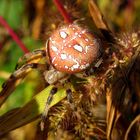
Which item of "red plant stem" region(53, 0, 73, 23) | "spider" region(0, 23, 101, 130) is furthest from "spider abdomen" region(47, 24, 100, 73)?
"red plant stem" region(53, 0, 73, 23)

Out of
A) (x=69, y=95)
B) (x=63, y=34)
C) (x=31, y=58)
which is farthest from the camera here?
Result: (x=31, y=58)

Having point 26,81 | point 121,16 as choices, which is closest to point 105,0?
point 121,16

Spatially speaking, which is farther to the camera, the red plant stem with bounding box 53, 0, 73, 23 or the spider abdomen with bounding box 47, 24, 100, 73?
the red plant stem with bounding box 53, 0, 73, 23

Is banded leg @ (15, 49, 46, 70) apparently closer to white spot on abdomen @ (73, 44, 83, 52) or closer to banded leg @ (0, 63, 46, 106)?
banded leg @ (0, 63, 46, 106)

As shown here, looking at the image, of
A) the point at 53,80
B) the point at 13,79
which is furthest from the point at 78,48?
the point at 13,79

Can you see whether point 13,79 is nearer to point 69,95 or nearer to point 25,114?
point 25,114

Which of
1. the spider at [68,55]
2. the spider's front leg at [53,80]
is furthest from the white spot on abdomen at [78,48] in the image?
the spider's front leg at [53,80]

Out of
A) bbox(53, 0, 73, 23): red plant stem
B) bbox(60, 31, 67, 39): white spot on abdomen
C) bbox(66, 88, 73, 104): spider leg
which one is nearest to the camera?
bbox(66, 88, 73, 104): spider leg

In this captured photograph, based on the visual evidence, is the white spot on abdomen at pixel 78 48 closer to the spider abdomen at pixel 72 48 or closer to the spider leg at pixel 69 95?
the spider abdomen at pixel 72 48
